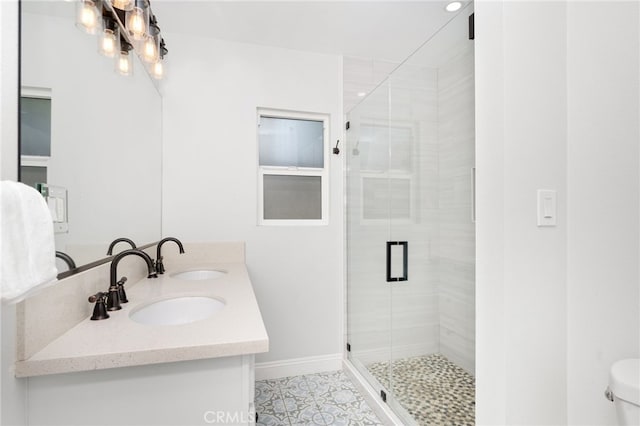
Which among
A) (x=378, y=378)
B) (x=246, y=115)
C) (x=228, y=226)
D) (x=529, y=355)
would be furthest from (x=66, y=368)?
(x=246, y=115)

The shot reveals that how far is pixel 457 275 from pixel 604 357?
0.70 metres

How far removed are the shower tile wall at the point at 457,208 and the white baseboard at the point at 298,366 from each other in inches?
39.7

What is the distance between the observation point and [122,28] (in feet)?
4.83

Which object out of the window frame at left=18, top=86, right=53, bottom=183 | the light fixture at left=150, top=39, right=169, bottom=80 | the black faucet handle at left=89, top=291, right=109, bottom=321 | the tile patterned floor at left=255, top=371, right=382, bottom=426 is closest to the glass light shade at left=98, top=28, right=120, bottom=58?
the light fixture at left=150, top=39, right=169, bottom=80

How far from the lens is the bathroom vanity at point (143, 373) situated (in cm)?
81

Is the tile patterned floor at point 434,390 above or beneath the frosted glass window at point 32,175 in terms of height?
beneath

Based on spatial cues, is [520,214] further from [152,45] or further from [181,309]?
[152,45]

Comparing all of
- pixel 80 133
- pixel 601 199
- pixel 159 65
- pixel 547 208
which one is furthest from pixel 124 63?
pixel 601 199

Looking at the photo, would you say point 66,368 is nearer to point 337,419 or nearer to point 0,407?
point 0,407

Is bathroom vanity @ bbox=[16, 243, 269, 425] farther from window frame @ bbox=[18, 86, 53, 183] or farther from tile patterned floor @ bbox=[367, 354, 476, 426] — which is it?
tile patterned floor @ bbox=[367, 354, 476, 426]

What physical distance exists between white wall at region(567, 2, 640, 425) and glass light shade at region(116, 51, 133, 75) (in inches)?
78.4

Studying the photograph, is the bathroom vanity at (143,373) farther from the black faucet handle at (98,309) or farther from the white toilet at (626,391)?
the white toilet at (626,391)

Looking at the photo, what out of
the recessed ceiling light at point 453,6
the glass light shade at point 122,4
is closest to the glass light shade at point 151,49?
the glass light shade at point 122,4

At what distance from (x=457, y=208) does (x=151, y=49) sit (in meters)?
1.88
